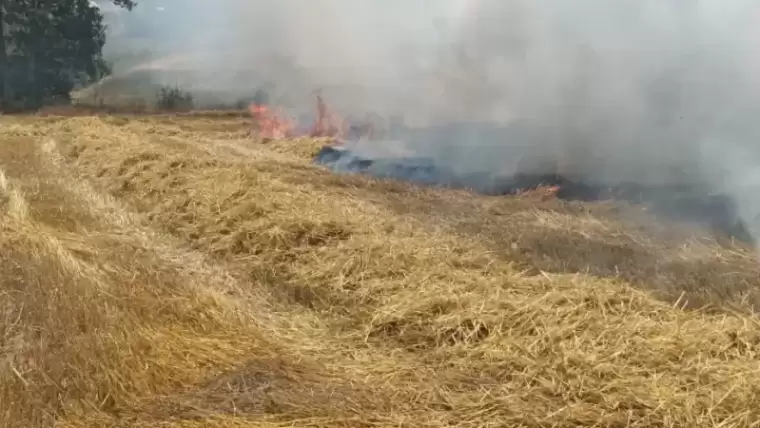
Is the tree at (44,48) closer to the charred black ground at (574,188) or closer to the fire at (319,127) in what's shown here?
the fire at (319,127)

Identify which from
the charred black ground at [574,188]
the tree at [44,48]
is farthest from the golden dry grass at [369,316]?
the tree at [44,48]

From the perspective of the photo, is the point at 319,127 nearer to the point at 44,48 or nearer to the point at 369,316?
the point at 369,316

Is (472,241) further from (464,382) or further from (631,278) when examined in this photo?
(464,382)

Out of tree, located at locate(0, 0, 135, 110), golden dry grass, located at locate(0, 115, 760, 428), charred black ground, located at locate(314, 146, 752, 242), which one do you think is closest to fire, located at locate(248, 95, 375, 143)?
charred black ground, located at locate(314, 146, 752, 242)

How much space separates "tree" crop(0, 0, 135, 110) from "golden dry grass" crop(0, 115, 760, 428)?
61.9 feet

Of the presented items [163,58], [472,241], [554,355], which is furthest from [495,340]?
[163,58]

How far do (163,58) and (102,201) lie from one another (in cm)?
2026

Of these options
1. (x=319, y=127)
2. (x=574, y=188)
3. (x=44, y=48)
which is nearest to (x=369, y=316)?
(x=574, y=188)

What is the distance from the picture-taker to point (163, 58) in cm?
2892

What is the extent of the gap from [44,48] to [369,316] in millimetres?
24019

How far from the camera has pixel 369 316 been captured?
570cm

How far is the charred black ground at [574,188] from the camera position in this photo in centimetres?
783

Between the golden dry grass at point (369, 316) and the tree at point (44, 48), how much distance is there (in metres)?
18.9

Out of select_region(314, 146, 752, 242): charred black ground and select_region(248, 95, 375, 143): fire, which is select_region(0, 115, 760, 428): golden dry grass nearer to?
select_region(314, 146, 752, 242): charred black ground
